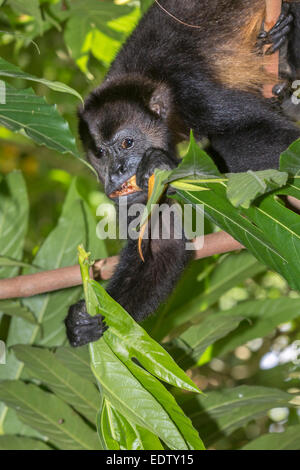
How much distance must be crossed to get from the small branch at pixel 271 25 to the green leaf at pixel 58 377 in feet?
5.17

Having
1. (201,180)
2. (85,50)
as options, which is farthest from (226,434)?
(85,50)

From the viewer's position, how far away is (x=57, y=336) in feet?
8.32

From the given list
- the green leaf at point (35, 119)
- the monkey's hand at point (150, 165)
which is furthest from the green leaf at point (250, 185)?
the monkey's hand at point (150, 165)

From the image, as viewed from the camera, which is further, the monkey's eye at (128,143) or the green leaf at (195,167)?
the monkey's eye at (128,143)

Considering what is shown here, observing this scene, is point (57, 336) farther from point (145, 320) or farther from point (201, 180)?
point (201, 180)

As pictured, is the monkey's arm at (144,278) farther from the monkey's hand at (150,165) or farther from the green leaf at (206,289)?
the monkey's hand at (150,165)

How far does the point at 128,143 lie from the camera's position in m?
2.75

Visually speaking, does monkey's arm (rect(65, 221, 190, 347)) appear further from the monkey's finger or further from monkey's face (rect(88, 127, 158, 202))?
the monkey's finger

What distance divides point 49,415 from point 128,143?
129 cm

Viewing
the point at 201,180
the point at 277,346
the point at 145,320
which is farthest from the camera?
the point at 277,346

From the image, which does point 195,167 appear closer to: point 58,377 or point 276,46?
point 58,377

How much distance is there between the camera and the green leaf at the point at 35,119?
4.00ft

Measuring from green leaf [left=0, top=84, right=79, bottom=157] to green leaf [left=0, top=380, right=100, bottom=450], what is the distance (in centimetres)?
129

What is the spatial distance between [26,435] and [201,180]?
1654mm
